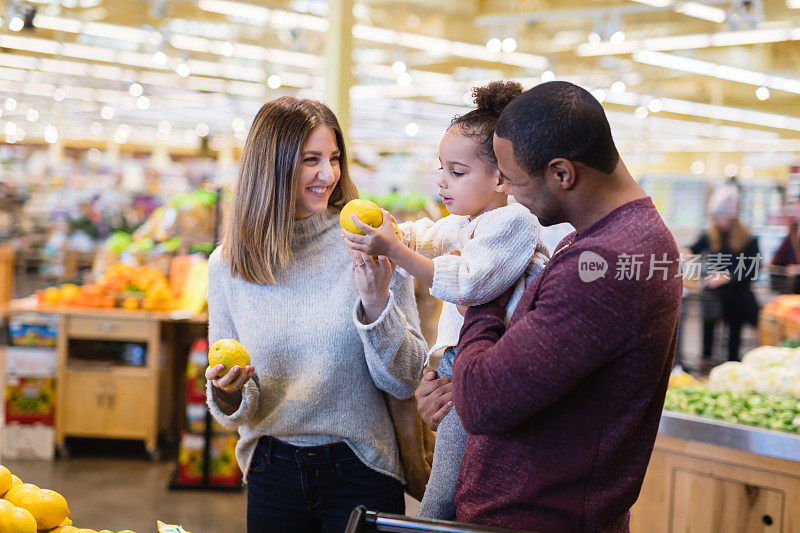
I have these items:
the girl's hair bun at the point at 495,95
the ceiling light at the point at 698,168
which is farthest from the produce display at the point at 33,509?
the ceiling light at the point at 698,168

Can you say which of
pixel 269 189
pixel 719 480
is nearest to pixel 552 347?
pixel 269 189

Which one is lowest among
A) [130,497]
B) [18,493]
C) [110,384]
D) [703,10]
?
[130,497]

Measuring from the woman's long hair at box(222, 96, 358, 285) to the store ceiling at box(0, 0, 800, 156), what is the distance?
524 centimetres

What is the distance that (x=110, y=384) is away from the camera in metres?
5.24

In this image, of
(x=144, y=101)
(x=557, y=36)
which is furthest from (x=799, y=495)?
(x=144, y=101)

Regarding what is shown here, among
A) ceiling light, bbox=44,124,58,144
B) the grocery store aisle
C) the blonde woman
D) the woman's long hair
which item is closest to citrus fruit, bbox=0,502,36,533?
the blonde woman

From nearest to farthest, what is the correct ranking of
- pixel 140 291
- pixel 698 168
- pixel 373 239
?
pixel 373 239, pixel 140 291, pixel 698 168

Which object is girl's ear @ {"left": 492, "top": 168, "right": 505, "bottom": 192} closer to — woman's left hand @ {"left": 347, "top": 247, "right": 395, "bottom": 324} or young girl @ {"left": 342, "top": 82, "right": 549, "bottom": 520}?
young girl @ {"left": 342, "top": 82, "right": 549, "bottom": 520}

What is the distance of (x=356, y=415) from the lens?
177cm

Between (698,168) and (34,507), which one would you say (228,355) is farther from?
(698,168)

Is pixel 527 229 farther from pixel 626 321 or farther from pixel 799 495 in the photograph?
pixel 799 495

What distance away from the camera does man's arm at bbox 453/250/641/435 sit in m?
1.07

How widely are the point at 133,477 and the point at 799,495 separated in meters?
3.93

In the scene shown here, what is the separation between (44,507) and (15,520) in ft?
0.42
